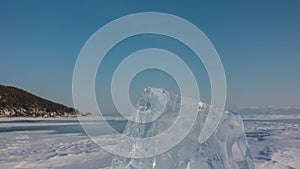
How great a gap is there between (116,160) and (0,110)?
218ft

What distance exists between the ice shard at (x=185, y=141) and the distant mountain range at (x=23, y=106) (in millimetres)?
63249

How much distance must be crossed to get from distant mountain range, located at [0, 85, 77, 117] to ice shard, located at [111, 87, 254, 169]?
208 feet

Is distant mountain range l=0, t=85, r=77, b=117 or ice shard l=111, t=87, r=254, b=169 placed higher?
distant mountain range l=0, t=85, r=77, b=117

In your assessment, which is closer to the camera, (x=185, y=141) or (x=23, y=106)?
(x=185, y=141)

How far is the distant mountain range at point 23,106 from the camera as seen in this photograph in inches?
2633

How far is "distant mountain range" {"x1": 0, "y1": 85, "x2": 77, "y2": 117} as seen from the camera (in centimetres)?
6688

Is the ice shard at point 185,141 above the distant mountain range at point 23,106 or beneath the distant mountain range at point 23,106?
beneath

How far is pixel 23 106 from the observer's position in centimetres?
7656

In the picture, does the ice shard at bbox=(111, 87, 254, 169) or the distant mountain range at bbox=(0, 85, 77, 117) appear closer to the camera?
the ice shard at bbox=(111, 87, 254, 169)

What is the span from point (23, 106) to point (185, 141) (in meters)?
79.2

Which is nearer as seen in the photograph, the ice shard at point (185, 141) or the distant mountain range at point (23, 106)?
the ice shard at point (185, 141)

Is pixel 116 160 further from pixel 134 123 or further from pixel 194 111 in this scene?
pixel 194 111

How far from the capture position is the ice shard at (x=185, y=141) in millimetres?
4508

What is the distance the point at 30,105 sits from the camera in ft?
263
